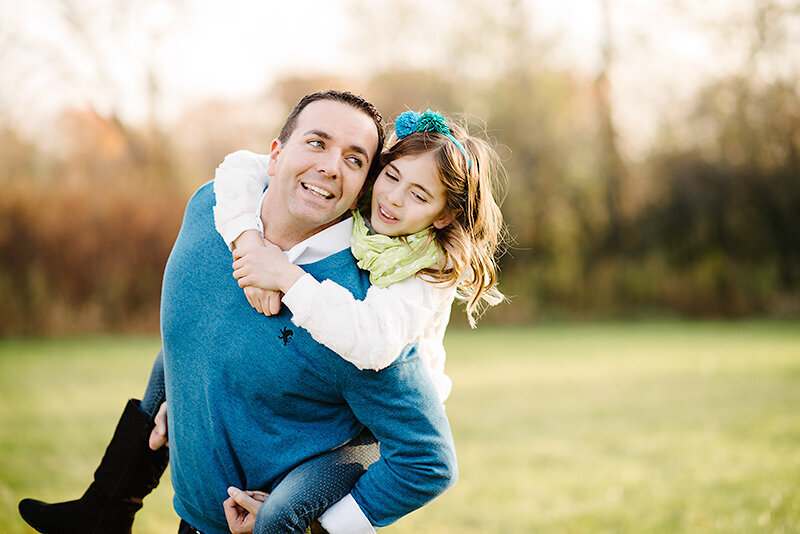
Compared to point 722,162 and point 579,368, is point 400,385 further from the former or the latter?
point 722,162

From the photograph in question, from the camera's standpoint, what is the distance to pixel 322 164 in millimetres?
2357

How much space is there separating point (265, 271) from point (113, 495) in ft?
3.60

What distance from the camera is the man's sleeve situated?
2.17 m

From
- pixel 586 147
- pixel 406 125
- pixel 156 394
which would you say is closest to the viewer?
pixel 406 125

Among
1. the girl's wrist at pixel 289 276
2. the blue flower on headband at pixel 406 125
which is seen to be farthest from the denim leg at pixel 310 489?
the blue flower on headband at pixel 406 125

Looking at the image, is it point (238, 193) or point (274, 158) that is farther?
point (274, 158)

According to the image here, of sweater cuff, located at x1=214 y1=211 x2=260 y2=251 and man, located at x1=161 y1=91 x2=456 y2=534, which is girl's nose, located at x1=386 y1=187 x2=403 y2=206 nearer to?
man, located at x1=161 y1=91 x2=456 y2=534

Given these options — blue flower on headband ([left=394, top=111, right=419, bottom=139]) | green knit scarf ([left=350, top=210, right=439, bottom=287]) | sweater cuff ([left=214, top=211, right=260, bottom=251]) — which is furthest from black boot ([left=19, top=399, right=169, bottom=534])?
blue flower on headband ([left=394, top=111, right=419, bottom=139])

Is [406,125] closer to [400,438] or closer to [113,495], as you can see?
[400,438]

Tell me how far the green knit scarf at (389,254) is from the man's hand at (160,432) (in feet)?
3.04

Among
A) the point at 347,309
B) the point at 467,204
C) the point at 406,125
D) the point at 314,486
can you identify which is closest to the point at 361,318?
the point at 347,309

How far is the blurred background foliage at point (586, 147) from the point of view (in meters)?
16.1

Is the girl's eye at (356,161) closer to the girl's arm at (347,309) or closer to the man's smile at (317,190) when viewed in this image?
the man's smile at (317,190)

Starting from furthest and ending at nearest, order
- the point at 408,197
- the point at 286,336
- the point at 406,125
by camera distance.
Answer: the point at 406,125, the point at 408,197, the point at 286,336
